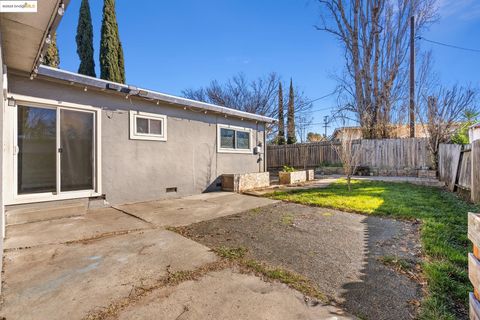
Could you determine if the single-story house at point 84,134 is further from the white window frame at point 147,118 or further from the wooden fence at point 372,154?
the wooden fence at point 372,154

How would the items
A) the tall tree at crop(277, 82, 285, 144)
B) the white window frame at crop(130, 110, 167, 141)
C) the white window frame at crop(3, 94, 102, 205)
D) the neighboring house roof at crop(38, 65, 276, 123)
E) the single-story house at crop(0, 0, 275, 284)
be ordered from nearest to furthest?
the single-story house at crop(0, 0, 275, 284) < the white window frame at crop(3, 94, 102, 205) < the neighboring house roof at crop(38, 65, 276, 123) < the white window frame at crop(130, 110, 167, 141) < the tall tree at crop(277, 82, 285, 144)

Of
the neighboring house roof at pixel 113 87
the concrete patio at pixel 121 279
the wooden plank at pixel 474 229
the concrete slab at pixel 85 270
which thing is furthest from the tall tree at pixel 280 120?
the wooden plank at pixel 474 229

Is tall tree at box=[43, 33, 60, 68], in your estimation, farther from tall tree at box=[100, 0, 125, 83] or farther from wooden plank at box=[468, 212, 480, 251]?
wooden plank at box=[468, 212, 480, 251]

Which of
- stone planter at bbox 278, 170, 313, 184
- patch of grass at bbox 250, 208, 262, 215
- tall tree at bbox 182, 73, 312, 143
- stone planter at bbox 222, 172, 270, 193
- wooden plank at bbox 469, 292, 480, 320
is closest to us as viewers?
wooden plank at bbox 469, 292, 480, 320

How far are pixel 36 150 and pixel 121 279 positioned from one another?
3682 millimetres

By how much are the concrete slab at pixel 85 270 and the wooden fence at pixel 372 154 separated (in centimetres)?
776

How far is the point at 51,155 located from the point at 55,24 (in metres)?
2.81

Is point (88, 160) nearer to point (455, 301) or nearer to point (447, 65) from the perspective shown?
point (455, 301)

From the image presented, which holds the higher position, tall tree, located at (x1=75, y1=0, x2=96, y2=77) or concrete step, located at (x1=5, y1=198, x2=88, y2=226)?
tall tree, located at (x1=75, y1=0, x2=96, y2=77)

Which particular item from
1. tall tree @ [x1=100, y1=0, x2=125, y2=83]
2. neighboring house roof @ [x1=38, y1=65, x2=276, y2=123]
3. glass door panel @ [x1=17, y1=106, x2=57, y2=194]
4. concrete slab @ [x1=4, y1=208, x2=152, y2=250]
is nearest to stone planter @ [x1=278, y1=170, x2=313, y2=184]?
neighboring house roof @ [x1=38, y1=65, x2=276, y2=123]

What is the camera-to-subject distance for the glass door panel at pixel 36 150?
416 cm

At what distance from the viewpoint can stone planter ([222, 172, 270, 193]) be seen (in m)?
7.24

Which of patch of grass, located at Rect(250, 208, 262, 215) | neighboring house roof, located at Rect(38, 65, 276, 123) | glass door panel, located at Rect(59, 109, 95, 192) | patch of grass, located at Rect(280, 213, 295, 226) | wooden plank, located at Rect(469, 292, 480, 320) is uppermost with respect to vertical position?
neighboring house roof, located at Rect(38, 65, 276, 123)

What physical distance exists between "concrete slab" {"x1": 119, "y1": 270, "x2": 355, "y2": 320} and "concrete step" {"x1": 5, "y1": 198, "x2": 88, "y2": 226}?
3371 millimetres
